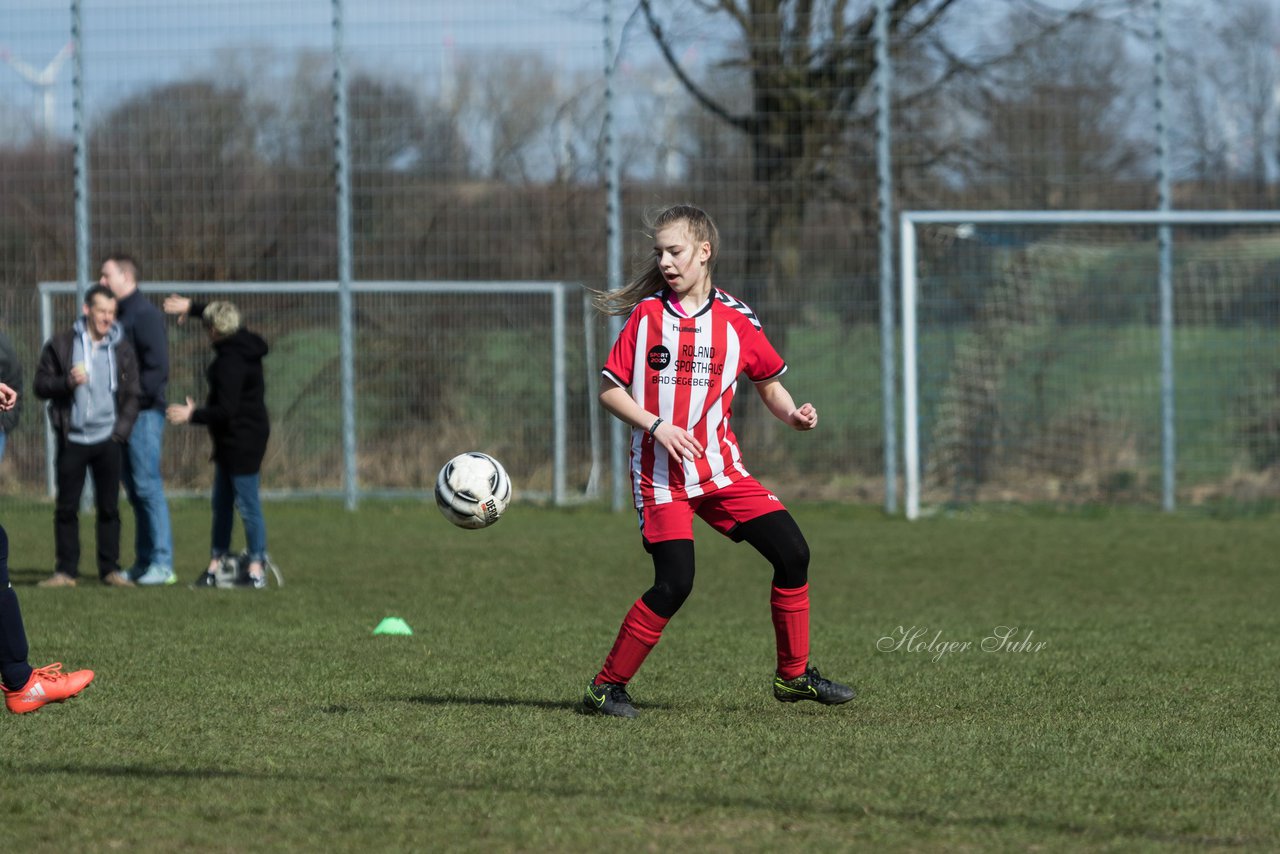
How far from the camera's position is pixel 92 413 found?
987 cm

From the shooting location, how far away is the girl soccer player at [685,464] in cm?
574

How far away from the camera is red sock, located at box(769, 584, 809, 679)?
19.2ft

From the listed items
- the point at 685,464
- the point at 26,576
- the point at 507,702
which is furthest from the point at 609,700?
the point at 26,576

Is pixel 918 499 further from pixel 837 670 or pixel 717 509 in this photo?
pixel 717 509

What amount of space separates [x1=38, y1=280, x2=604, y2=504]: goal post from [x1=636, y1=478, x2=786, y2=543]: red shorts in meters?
9.86

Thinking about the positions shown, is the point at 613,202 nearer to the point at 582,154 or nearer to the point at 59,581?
the point at 582,154

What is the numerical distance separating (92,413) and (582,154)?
6.79 m

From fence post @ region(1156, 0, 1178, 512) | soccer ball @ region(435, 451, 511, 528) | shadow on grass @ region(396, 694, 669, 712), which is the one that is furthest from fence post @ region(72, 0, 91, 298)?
shadow on grass @ region(396, 694, 669, 712)

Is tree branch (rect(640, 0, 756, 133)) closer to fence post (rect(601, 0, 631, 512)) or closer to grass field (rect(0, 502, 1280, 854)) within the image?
fence post (rect(601, 0, 631, 512))

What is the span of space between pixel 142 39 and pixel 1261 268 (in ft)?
35.3

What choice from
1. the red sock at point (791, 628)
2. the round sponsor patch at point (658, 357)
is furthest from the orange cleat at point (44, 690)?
the red sock at point (791, 628)

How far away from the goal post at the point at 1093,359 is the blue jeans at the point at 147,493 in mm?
7091

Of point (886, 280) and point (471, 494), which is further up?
point (886, 280)

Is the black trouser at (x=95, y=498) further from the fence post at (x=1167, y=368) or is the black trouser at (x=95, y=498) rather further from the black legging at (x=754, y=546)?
the fence post at (x=1167, y=368)
